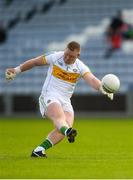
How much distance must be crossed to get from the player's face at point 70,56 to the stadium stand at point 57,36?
58.7ft

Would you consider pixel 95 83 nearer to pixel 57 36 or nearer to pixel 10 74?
pixel 10 74

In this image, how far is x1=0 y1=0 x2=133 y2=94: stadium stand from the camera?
3162cm

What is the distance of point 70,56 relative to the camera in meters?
12.8

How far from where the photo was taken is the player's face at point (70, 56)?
12.7 m

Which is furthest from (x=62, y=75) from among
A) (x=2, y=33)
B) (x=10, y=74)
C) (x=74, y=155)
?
(x=2, y=33)

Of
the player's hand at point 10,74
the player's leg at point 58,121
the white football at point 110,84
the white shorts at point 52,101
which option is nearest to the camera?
the player's leg at point 58,121

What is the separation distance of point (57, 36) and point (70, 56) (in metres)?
20.4

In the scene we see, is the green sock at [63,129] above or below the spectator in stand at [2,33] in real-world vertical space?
above

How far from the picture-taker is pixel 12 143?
16.9 metres

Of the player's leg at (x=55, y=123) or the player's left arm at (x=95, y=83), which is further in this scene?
the player's left arm at (x=95, y=83)

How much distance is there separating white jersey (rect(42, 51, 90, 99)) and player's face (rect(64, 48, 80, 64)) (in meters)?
0.13

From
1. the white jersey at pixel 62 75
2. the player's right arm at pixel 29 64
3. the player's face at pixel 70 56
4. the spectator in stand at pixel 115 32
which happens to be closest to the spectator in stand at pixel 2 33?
the spectator in stand at pixel 115 32

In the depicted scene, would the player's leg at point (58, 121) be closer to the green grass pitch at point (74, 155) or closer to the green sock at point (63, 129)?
the green sock at point (63, 129)

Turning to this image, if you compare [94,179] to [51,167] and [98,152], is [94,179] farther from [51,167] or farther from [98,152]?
[98,152]
